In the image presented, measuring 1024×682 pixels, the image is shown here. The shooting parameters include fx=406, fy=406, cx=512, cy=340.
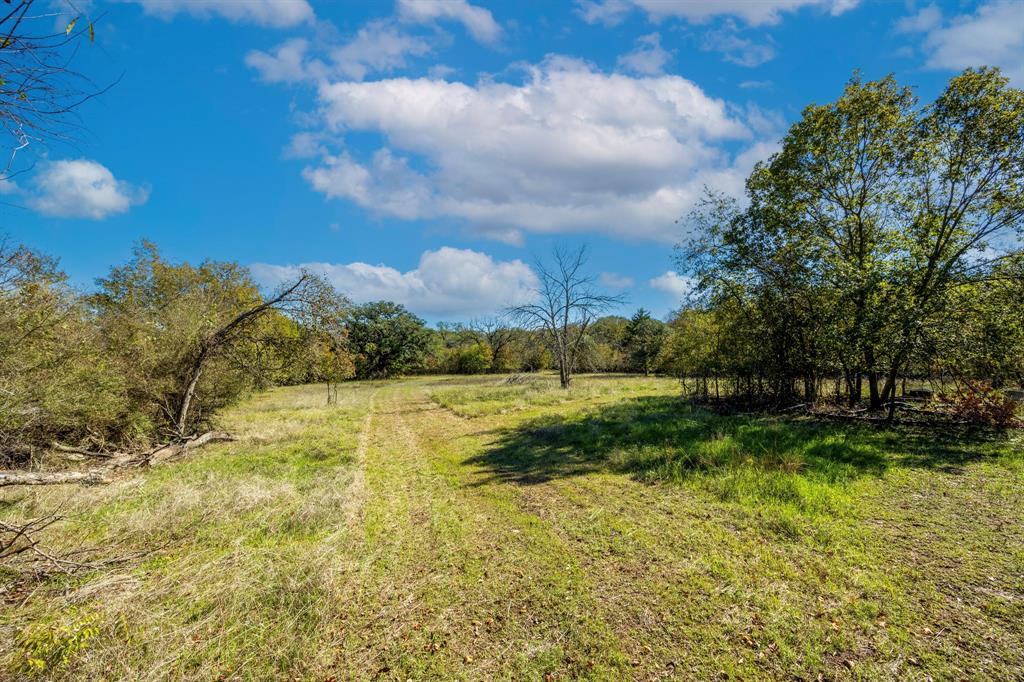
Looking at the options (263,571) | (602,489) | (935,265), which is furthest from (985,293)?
(263,571)

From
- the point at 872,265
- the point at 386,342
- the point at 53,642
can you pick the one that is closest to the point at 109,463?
the point at 53,642

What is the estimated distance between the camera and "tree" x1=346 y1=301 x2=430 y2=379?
2372 inches

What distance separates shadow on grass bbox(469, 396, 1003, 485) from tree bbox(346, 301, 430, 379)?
51.1 metres

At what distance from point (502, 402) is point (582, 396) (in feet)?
15.6

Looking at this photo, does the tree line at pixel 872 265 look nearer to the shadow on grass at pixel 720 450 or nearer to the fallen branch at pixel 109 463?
the shadow on grass at pixel 720 450

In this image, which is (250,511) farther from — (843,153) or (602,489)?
(843,153)

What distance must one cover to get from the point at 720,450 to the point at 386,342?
189ft

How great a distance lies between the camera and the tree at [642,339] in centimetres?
4744

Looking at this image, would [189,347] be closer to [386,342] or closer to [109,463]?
[109,463]

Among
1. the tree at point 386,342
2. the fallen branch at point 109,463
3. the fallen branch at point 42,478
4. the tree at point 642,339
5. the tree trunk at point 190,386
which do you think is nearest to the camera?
the fallen branch at point 42,478

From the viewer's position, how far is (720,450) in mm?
9305

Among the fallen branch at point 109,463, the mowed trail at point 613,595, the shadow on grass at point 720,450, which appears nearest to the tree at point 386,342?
the fallen branch at point 109,463

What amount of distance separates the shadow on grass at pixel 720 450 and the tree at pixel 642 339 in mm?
34114

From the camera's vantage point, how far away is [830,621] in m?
4.00
